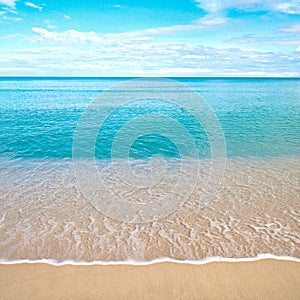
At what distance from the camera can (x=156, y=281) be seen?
714cm

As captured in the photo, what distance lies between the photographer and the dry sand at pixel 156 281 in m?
Result: 6.70

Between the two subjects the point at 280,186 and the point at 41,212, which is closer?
the point at 41,212

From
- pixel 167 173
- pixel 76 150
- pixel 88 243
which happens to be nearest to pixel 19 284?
pixel 88 243

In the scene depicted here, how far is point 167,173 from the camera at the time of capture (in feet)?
51.1

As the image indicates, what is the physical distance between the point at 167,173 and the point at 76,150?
7.71 m

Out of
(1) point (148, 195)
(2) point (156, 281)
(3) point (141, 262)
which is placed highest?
(2) point (156, 281)

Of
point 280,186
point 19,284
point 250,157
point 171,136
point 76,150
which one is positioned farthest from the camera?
point 171,136

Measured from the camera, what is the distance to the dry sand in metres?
6.70

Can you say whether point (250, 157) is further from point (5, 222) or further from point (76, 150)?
point (5, 222)

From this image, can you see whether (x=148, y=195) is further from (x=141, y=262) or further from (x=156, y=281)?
(x=156, y=281)

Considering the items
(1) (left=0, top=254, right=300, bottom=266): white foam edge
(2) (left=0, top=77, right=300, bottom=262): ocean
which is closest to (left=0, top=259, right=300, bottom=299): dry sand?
(1) (left=0, top=254, right=300, bottom=266): white foam edge

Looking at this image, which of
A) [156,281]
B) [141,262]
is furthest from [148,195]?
[156,281]

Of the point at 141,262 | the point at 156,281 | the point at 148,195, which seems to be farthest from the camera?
the point at 148,195

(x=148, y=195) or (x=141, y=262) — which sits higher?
(x=141, y=262)
